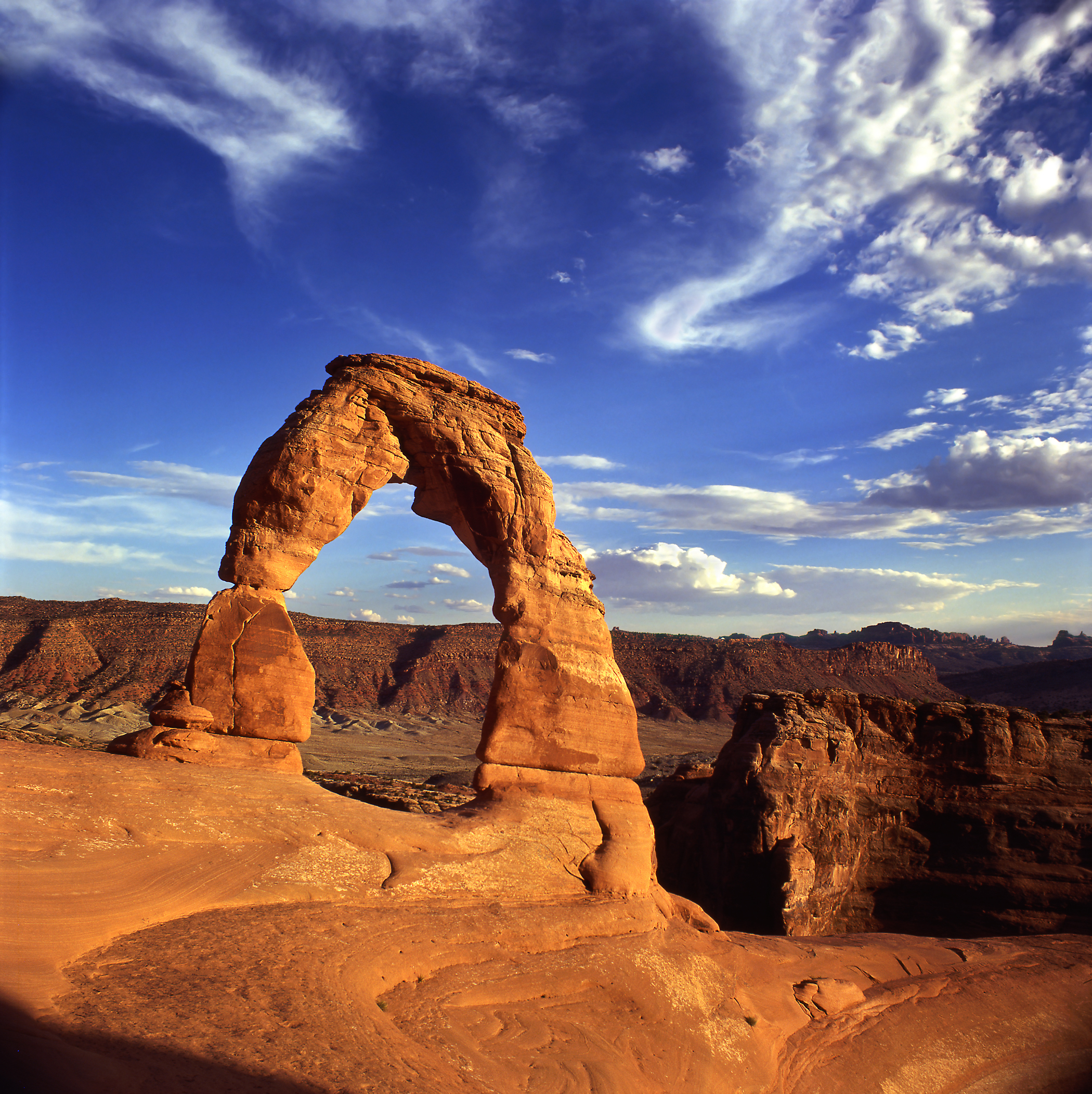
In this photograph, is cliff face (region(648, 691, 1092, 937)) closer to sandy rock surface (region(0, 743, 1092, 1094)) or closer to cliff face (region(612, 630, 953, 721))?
sandy rock surface (region(0, 743, 1092, 1094))

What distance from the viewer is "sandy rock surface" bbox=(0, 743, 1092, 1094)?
4.50 metres

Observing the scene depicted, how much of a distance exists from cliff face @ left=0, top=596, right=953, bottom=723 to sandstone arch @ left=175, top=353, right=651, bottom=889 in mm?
40838

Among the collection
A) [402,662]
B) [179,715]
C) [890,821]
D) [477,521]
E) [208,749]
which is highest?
[477,521]

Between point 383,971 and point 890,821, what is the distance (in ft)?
46.9

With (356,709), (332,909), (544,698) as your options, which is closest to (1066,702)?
(356,709)

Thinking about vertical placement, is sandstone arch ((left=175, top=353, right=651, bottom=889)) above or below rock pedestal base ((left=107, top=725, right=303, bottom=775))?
above

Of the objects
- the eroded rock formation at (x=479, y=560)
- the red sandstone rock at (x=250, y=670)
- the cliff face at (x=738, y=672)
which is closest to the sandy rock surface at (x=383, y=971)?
the eroded rock formation at (x=479, y=560)

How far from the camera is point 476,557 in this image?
10898 millimetres

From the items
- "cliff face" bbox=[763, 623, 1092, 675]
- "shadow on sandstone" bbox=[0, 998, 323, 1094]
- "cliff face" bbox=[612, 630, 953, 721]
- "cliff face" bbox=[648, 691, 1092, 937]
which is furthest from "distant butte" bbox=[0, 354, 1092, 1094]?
"cliff face" bbox=[763, 623, 1092, 675]

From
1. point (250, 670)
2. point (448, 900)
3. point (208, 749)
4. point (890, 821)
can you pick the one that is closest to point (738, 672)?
point (890, 821)

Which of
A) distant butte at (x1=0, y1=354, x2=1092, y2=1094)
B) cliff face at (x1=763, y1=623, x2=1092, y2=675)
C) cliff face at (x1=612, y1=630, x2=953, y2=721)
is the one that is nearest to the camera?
distant butte at (x1=0, y1=354, x2=1092, y2=1094)

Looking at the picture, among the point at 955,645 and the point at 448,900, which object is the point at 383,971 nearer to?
the point at 448,900

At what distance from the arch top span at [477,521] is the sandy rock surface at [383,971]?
116 centimetres

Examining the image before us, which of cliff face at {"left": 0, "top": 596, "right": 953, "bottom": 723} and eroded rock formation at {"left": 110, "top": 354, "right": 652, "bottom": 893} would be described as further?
cliff face at {"left": 0, "top": 596, "right": 953, "bottom": 723}
